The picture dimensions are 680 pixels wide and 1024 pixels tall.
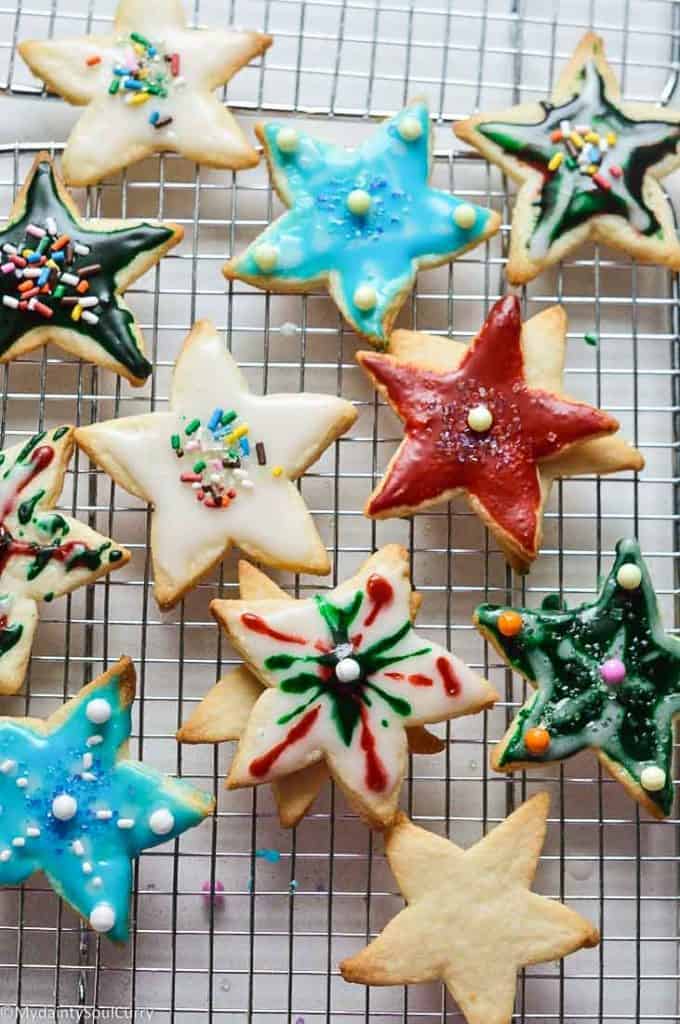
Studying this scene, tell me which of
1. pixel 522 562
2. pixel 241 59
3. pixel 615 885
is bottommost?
pixel 615 885

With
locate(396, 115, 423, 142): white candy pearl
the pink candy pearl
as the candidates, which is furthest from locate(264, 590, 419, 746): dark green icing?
locate(396, 115, 423, 142): white candy pearl

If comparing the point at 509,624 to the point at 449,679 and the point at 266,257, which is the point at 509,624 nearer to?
the point at 449,679

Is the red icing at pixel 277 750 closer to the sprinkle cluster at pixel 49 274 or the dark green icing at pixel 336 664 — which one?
the dark green icing at pixel 336 664

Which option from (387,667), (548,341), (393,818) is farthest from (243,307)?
(393,818)

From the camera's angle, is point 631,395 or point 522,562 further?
point 631,395

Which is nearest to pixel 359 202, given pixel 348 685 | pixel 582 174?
pixel 582 174

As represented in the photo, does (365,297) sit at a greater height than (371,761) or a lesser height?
greater

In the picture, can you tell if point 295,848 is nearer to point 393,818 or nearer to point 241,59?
point 393,818
